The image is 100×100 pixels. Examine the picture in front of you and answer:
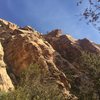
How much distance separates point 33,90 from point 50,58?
2401cm

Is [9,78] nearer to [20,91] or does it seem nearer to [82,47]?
[20,91]

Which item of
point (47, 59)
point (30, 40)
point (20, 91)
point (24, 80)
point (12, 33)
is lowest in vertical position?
point (20, 91)

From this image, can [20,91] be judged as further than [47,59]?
No

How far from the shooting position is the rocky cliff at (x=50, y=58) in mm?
65044

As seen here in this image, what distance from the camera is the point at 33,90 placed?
48.8m

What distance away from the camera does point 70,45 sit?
83.0 meters

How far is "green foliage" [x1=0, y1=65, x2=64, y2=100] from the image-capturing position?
42.6m

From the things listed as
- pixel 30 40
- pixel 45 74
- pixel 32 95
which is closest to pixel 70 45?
pixel 30 40

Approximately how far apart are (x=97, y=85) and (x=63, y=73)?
10662 millimetres

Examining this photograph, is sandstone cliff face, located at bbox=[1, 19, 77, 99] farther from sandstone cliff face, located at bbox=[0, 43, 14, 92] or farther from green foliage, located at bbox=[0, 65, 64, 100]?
green foliage, located at bbox=[0, 65, 64, 100]

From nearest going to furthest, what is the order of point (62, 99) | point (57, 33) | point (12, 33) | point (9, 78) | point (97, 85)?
point (62, 99) → point (97, 85) → point (9, 78) → point (12, 33) → point (57, 33)

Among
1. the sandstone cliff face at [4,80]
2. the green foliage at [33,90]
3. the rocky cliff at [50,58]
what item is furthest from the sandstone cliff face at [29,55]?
the green foliage at [33,90]

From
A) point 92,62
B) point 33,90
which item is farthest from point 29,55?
point 33,90

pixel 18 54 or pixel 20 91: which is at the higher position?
pixel 18 54
